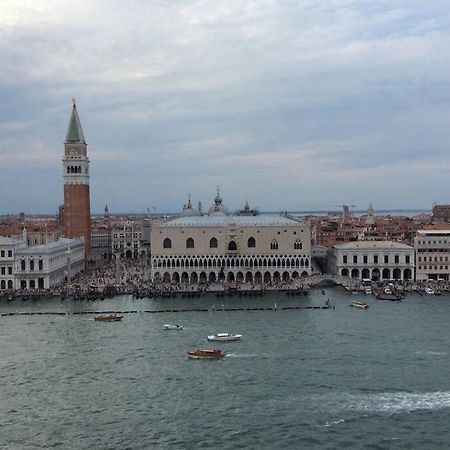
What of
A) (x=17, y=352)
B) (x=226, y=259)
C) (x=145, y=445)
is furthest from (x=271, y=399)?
(x=226, y=259)

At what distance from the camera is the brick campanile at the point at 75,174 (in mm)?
48656

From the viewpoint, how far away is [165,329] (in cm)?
2661

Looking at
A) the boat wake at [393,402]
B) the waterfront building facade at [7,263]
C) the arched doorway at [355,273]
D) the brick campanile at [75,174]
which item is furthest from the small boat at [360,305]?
the brick campanile at [75,174]

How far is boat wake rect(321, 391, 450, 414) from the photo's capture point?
54.7 ft

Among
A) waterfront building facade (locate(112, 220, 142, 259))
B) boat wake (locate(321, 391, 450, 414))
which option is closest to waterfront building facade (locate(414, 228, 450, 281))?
boat wake (locate(321, 391, 450, 414))

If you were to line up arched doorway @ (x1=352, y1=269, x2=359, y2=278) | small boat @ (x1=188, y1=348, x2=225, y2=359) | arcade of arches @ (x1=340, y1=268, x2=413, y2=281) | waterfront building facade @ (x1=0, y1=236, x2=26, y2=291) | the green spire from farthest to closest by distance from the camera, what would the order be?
the green spire
arched doorway @ (x1=352, y1=269, x2=359, y2=278)
arcade of arches @ (x1=340, y1=268, x2=413, y2=281)
waterfront building facade @ (x1=0, y1=236, x2=26, y2=291)
small boat @ (x1=188, y1=348, x2=225, y2=359)

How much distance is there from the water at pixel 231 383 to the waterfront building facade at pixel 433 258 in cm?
1163

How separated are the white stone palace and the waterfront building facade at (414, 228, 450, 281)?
6.28 metres

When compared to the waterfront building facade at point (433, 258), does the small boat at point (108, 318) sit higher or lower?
lower

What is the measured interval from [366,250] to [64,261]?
59.2 feet

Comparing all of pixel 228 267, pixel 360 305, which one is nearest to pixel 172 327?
pixel 360 305

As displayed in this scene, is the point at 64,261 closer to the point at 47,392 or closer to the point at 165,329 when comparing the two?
the point at 165,329

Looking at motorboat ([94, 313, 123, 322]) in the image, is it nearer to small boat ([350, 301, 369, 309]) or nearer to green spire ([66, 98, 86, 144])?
small boat ([350, 301, 369, 309])

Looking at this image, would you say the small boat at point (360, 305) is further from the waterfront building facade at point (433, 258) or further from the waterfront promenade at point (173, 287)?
the waterfront building facade at point (433, 258)
